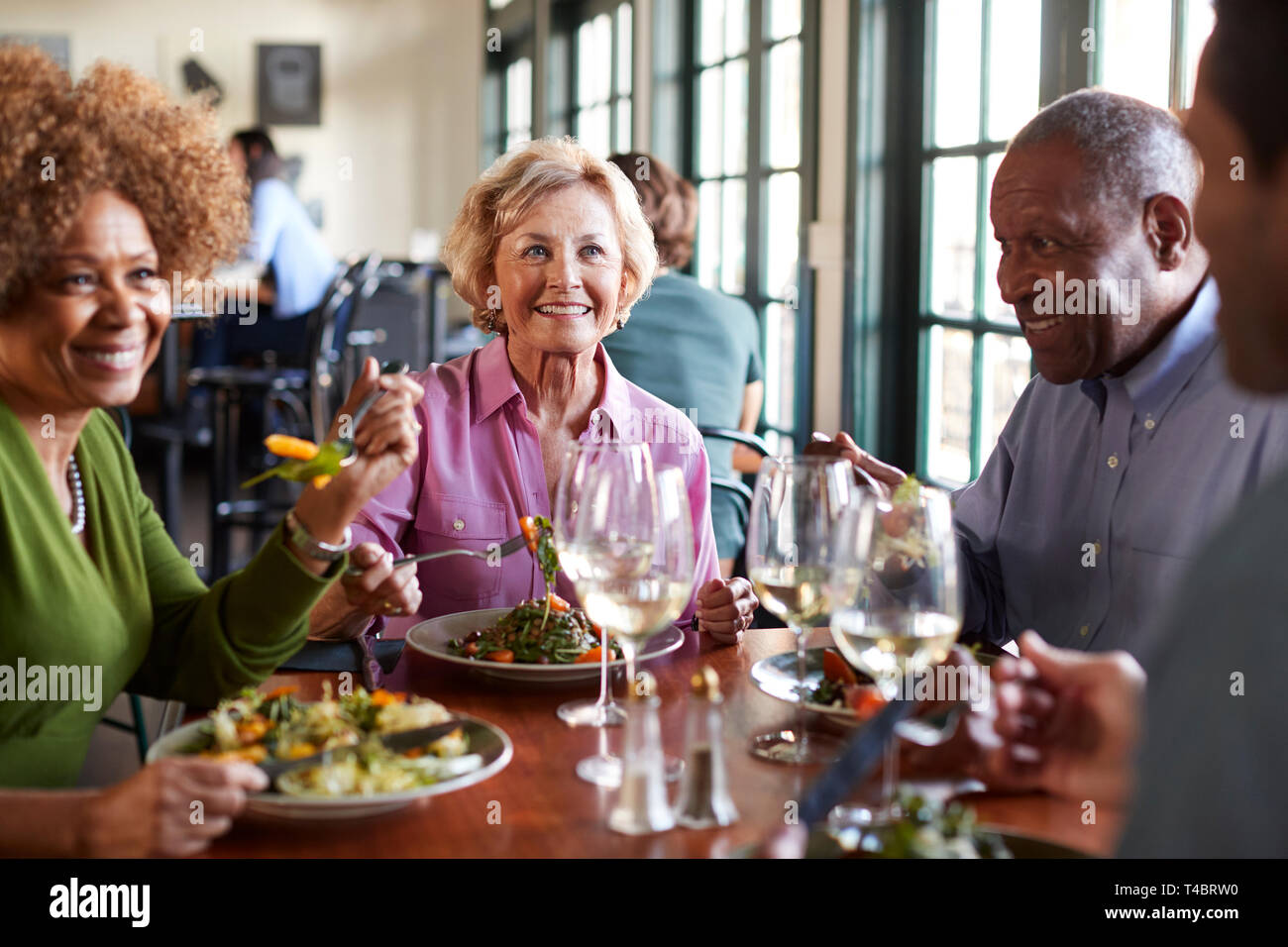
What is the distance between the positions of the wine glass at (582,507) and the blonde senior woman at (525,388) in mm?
→ 482

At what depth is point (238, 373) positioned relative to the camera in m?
4.46

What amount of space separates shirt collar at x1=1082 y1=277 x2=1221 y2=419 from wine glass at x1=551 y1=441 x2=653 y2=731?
801 mm

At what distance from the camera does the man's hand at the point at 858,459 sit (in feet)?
4.96

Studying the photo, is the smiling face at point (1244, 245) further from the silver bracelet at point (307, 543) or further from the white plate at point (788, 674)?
the silver bracelet at point (307, 543)

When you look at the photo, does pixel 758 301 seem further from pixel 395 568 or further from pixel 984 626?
pixel 395 568

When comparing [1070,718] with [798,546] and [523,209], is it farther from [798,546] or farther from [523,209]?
[523,209]

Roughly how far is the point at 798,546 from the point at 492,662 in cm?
37

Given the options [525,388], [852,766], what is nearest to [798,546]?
[852,766]

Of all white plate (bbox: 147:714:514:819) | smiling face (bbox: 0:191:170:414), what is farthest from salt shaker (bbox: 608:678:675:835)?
smiling face (bbox: 0:191:170:414)

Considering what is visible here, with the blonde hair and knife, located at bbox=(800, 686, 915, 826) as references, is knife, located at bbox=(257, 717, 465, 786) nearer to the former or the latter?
knife, located at bbox=(800, 686, 915, 826)

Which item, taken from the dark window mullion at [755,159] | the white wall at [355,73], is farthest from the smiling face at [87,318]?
the white wall at [355,73]

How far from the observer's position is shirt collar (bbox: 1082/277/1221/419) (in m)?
1.62

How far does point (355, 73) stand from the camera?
940 cm
